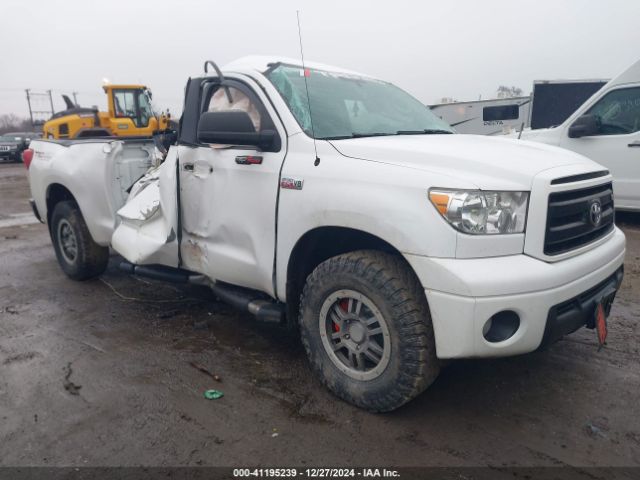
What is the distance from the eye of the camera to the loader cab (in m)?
16.2

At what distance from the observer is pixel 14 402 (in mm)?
2980

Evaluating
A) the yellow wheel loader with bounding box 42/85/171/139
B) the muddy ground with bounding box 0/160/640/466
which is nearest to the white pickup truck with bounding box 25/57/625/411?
the muddy ground with bounding box 0/160/640/466

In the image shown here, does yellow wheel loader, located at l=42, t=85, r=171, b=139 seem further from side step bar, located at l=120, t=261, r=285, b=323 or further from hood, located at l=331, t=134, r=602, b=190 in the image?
hood, located at l=331, t=134, r=602, b=190

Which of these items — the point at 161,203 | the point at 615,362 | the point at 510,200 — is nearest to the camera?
the point at 510,200

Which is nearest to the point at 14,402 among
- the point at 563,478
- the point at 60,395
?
the point at 60,395

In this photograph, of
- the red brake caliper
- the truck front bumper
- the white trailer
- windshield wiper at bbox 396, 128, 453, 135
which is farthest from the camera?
the white trailer

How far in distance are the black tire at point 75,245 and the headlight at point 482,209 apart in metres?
3.85

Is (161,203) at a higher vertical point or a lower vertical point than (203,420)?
higher

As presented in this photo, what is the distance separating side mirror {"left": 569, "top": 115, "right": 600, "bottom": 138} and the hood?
14.3ft

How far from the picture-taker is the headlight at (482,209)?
7.64ft

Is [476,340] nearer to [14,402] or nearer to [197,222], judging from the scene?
[197,222]

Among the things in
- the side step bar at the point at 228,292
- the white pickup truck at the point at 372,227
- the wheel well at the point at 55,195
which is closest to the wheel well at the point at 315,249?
the white pickup truck at the point at 372,227

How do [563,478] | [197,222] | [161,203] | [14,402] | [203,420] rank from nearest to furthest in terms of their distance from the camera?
1. [563,478]
2. [203,420]
3. [14,402]
4. [197,222]
5. [161,203]

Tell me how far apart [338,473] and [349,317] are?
0.79 meters
